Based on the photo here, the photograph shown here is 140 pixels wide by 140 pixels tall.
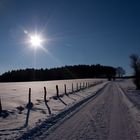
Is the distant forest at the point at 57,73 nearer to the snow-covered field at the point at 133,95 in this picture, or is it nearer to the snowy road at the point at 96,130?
the snow-covered field at the point at 133,95

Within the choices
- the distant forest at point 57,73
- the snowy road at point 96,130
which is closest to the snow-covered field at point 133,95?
the snowy road at point 96,130

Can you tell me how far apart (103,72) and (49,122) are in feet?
596

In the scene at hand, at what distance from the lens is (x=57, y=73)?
6713 inches

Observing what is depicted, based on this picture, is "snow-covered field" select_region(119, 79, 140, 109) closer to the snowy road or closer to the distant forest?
the snowy road

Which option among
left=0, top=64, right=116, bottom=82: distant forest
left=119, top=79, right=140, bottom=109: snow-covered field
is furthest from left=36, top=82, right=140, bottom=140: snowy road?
left=0, top=64, right=116, bottom=82: distant forest

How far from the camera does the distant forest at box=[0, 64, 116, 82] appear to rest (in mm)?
162125

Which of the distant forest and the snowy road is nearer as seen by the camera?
the snowy road

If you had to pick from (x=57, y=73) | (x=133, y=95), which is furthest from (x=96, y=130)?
(x=57, y=73)

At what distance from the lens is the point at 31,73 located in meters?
167

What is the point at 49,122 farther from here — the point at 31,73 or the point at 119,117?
the point at 31,73

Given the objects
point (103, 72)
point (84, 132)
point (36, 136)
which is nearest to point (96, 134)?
point (84, 132)

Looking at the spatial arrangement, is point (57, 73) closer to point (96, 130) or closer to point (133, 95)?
point (133, 95)

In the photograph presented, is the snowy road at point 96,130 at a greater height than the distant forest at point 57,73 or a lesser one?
lesser

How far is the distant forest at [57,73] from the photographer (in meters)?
162
